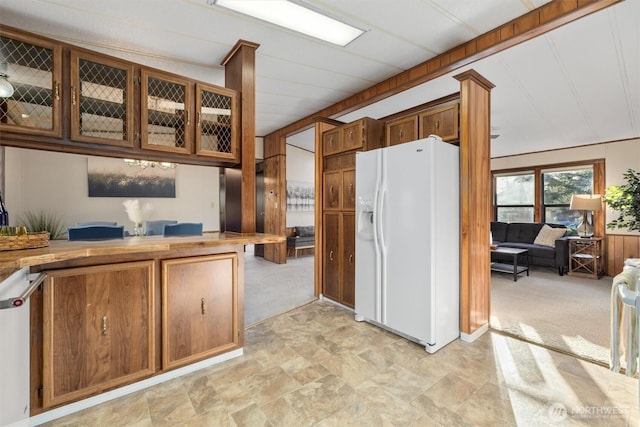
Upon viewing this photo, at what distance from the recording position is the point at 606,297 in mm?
3846

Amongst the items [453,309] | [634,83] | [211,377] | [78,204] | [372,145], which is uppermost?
[634,83]

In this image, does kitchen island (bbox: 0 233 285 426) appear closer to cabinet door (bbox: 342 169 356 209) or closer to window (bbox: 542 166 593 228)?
cabinet door (bbox: 342 169 356 209)

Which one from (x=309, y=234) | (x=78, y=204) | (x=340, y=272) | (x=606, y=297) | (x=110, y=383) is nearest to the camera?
(x=110, y=383)

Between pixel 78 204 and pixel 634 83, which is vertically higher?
pixel 634 83

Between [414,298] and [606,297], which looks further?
[606,297]

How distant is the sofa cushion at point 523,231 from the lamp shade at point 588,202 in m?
0.88

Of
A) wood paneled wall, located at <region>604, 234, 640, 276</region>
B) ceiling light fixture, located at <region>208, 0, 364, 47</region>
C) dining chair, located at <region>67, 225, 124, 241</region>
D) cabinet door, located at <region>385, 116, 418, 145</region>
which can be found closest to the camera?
ceiling light fixture, located at <region>208, 0, 364, 47</region>

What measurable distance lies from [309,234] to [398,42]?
203 inches

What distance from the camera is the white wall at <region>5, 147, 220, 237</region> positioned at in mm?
4012

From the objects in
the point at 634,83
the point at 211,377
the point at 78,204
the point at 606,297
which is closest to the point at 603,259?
the point at 606,297

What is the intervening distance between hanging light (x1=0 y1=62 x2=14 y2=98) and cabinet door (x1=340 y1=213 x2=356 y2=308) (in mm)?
2881

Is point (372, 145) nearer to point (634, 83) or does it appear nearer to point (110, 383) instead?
point (634, 83)

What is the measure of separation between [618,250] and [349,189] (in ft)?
17.0

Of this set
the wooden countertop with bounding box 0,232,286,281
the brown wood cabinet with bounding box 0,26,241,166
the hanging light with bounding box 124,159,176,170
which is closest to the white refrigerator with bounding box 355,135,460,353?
the wooden countertop with bounding box 0,232,286,281
